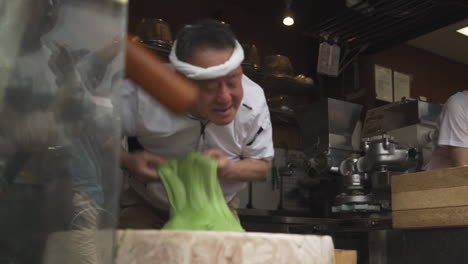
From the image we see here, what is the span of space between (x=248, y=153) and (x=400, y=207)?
1.25 meters

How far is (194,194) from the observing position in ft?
3.41

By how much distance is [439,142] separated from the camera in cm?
309

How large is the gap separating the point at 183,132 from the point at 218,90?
24 centimetres

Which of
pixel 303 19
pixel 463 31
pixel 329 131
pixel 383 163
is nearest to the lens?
pixel 383 163

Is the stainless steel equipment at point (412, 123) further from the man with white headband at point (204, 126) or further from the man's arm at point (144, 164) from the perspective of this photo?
the man's arm at point (144, 164)

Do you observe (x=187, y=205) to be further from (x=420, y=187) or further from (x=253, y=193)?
(x=253, y=193)

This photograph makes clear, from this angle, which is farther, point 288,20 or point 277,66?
point 288,20

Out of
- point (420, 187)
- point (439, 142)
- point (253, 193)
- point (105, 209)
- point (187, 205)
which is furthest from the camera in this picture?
point (253, 193)

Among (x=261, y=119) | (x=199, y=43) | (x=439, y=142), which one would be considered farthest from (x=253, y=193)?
(x=199, y=43)

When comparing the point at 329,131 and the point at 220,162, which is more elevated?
the point at 329,131

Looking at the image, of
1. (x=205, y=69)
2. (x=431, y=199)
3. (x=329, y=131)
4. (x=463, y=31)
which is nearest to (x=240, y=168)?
(x=205, y=69)

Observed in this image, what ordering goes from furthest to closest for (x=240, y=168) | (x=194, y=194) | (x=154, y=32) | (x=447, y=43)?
(x=447, y=43) < (x=154, y=32) < (x=240, y=168) < (x=194, y=194)

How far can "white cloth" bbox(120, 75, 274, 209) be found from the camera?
1.28 m

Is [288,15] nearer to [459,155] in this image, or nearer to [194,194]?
[459,155]
